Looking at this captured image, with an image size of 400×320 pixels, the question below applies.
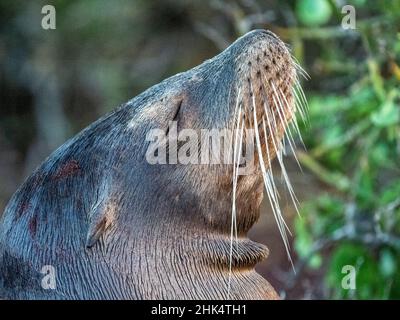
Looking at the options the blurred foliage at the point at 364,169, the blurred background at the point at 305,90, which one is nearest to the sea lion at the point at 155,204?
the blurred background at the point at 305,90

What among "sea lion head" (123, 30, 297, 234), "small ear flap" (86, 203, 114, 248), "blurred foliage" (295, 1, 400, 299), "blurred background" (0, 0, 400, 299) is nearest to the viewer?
"small ear flap" (86, 203, 114, 248)

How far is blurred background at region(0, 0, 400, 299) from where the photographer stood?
5.00 m

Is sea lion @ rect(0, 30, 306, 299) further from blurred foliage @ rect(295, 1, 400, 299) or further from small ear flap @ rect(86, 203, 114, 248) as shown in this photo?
blurred foliage @ rect(295, 1, 400, 299)

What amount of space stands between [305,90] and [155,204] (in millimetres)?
5101

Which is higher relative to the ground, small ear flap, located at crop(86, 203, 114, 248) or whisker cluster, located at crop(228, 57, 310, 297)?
whisker cluster, located at crop(228, 57, 310, 297)

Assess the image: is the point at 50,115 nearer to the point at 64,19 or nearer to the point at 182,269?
→ the point at 64,19

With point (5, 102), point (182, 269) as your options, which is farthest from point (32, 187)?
point (5, 102)

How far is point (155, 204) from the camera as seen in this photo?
325 cm

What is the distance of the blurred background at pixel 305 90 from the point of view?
500 centimetres

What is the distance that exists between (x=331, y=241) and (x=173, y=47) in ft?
14.9

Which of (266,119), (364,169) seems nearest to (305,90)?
(364,169)

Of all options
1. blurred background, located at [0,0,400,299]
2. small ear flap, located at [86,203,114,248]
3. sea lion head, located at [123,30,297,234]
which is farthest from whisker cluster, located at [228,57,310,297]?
blurred background, located at [0,0,400,299]

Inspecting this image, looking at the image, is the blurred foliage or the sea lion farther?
the blurred foliage

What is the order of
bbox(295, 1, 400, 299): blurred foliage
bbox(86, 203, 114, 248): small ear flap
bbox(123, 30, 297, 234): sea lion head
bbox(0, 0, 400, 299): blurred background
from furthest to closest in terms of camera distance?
bbox(0, 0, 400, 299): blurred background
bbox(295, 1, 400, 299): blurred foliage
bbox(123, 30, 297, 234): sea lion head
bbox(86, 203, 114, 248): small ear flap
